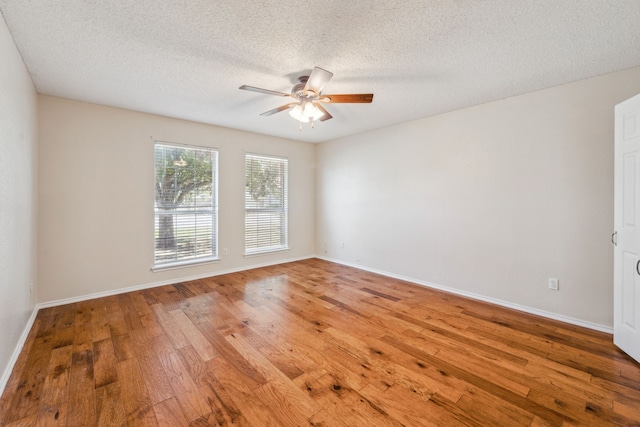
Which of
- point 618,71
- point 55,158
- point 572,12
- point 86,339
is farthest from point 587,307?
point 55,158

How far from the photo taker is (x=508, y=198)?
318 centimetres

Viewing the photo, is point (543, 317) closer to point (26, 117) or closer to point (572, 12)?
point (572, 12)

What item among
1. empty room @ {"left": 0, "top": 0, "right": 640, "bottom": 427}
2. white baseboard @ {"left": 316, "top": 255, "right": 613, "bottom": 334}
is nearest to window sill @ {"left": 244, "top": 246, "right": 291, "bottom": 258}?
empty room @ {"left": 0, "top": 0, "right": 640, "bottom": 427}

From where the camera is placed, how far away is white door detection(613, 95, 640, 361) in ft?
6.82

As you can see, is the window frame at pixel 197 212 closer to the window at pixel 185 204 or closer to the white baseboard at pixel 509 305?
the window at pixel 185 204

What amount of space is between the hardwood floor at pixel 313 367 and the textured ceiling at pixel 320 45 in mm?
2524

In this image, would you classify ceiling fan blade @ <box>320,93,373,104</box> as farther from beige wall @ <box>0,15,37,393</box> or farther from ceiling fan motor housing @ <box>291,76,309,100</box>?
beige wall @ <box>0,15,37,393</box>

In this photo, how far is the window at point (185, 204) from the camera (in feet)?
13.1

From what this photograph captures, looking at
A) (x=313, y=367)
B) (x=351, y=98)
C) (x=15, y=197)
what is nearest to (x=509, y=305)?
(x=313, y=367)

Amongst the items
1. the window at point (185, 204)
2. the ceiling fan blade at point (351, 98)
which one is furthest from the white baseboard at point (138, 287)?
the ceiling fan blade at point (351, 98)

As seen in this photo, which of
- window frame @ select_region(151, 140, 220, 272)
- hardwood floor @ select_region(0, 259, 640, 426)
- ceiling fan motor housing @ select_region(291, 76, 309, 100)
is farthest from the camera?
window frame @ select_region(151, 140, 220, 272)

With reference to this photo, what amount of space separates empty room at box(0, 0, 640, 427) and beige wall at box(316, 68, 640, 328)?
23 mm

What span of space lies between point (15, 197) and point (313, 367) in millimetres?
2809

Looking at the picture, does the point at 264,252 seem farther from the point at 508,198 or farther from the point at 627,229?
the point at 627,229
